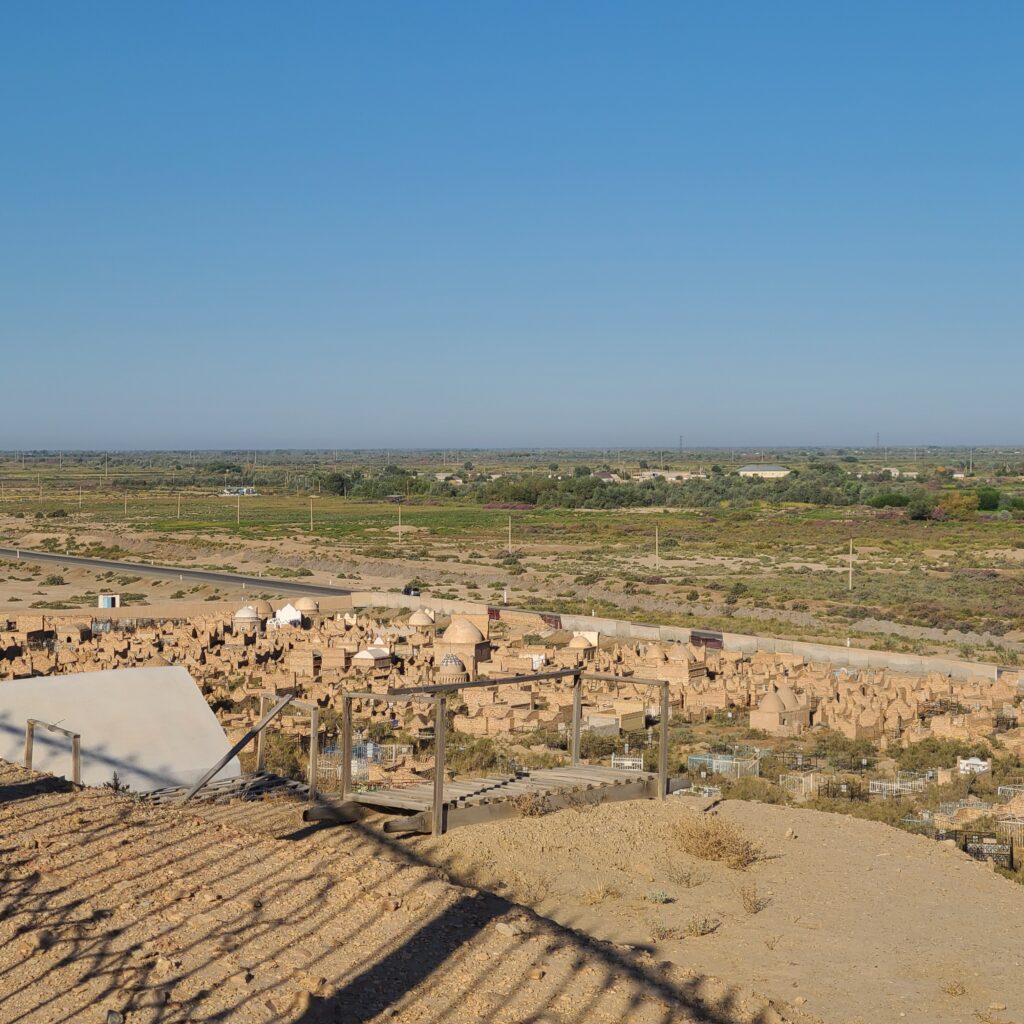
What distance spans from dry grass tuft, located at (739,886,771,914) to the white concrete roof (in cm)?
530

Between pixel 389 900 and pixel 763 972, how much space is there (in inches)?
93.2

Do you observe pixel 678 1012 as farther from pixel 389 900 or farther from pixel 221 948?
pixel 221 948

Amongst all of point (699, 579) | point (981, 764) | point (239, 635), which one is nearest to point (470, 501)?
point (699, 579)

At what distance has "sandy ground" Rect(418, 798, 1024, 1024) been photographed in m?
7.49

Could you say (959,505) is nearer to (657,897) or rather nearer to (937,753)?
(937,753)

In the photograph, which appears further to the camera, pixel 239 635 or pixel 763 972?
pixel 239 635

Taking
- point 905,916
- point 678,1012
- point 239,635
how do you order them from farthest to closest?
1. point 239,635
2. point 905,916
3. point 678,1012

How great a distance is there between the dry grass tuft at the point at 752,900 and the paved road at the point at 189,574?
39.3 m

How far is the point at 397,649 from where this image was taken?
32.6 meters

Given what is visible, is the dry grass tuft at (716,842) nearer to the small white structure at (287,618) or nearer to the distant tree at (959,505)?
the small white structure at (287,618)

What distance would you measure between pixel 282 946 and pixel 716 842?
437 centimetres

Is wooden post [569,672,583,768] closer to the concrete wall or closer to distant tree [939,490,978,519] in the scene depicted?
the concrete wall

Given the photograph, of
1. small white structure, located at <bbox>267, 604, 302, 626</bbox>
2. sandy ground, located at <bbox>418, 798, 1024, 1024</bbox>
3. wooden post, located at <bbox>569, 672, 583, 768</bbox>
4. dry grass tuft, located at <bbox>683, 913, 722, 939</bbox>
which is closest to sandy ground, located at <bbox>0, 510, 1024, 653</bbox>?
small white structure, located at <bbox>267, 604, 302, 626</bbox>

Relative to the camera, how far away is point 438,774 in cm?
908
